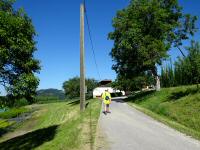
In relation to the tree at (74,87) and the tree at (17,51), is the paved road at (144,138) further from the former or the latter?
the tree at (74,87)

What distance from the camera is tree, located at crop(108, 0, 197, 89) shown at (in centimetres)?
4009

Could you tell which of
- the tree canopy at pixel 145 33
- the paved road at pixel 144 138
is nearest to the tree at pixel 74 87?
the tree canopy at pixel 145 33

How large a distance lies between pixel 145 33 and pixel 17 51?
93.2 ft

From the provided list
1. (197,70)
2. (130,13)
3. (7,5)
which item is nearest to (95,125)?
(7,5)

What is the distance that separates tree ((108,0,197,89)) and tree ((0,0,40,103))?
24217 mm

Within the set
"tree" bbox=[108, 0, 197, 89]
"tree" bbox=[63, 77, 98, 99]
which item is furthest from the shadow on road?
"tree" bbox=[63, 77, 98, 99]

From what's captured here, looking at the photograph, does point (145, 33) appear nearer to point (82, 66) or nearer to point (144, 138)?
point (82, 66)

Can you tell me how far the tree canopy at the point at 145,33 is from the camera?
132ft

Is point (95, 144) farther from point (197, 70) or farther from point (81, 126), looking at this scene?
point (197, 70)

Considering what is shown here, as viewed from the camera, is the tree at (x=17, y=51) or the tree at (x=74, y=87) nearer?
the tree at (x=17, y=51)

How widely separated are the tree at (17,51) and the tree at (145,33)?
2422cm

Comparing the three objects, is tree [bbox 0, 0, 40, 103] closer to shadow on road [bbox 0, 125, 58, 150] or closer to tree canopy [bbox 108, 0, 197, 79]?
shadow on road [bbox 0, 125, 58, 150]

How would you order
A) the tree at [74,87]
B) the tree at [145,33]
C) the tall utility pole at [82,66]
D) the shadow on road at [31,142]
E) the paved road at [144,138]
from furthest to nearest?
the tree at [74,87] → the tree at [145,33] → the tall utility pole at [82,66] → the shadow on road at [31,142] → the paved road at [144,138]

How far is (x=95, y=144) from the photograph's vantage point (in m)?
12.3
